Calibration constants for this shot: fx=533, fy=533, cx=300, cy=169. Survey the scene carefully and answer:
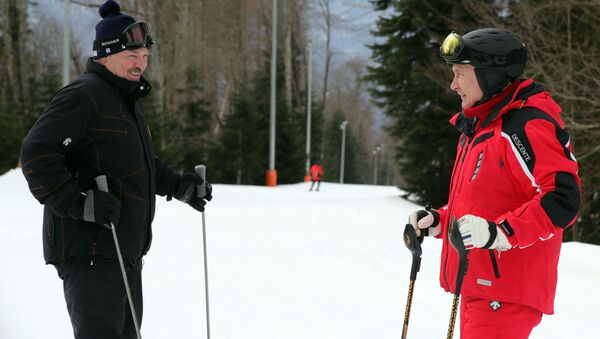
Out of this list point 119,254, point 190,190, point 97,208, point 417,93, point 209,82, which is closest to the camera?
point 97,208

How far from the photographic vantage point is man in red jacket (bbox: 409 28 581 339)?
1941 mm

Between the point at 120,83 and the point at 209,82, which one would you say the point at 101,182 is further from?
the point at 209,82

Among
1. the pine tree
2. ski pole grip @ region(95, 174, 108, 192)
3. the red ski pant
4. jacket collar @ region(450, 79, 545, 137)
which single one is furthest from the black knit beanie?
the pine tree

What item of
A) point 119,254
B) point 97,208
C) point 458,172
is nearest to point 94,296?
point 119,254

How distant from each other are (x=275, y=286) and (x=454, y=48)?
3.93 metres

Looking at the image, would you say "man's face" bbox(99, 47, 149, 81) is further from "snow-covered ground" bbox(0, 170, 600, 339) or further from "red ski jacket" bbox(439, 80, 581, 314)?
"snow-covered ground" bbox(0, 170, 600, 339)

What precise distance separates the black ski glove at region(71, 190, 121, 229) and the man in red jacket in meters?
1.53

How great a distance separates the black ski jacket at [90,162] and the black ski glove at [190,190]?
0.52 metres

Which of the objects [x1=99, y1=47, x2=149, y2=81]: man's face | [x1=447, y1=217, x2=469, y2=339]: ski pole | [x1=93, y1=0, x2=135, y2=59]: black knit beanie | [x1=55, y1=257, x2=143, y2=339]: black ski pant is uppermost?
[x1=93, y1=0, x2=135, y2=59]: black knit beanie

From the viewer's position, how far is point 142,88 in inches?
112

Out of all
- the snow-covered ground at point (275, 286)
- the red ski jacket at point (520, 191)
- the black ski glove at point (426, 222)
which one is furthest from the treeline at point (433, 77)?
the red ski jacket at point (520, 191)

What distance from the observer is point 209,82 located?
37.3m

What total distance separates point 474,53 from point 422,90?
1353 cm

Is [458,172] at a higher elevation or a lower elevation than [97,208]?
higher
